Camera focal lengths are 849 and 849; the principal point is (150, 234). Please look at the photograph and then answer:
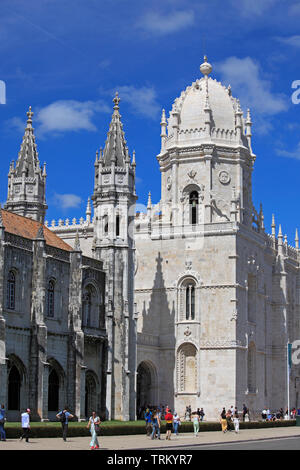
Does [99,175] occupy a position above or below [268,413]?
above

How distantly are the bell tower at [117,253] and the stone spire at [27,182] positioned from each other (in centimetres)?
486

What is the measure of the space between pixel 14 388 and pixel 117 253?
14068 mm

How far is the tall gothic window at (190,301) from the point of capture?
232 ft

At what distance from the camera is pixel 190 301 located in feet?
233

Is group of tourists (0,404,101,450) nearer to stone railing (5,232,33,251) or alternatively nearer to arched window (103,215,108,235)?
stone railing (5,232,33,251)

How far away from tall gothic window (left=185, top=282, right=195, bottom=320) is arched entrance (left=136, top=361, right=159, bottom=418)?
5.17 meters

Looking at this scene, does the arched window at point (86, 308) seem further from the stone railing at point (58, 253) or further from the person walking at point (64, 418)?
the person walking at point (64, 418)

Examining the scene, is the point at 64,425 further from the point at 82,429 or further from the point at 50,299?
the point at 50,299

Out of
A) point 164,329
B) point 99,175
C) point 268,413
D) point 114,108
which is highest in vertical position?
point 114,108

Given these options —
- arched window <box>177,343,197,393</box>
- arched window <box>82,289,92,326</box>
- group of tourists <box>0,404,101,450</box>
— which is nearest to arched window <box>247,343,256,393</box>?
arched window <box>177,343,197,393</box>

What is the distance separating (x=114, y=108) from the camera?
64.0 metres
